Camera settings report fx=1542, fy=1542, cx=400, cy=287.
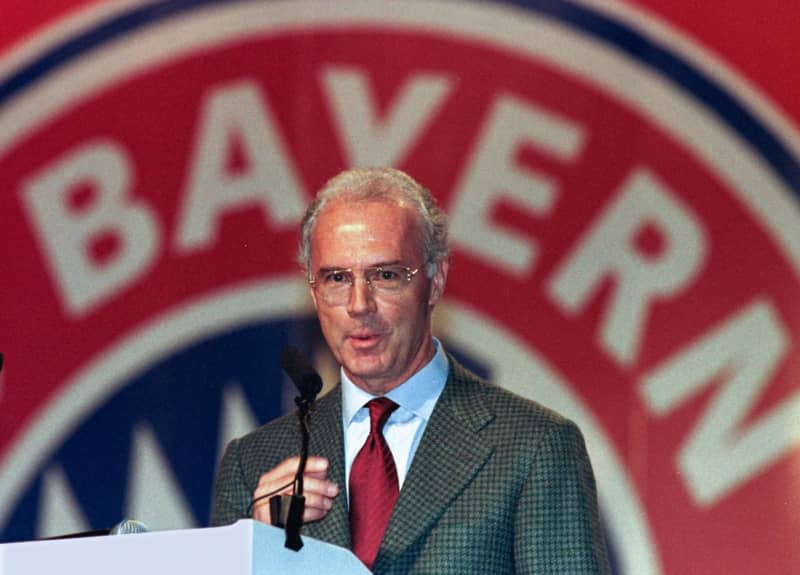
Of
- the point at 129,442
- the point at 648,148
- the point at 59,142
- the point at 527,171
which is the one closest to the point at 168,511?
the point at 129,442

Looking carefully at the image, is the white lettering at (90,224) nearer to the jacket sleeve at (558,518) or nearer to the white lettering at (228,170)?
the white lettering at (228,170)

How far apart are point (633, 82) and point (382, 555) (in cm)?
183

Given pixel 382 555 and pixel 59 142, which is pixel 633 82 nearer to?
pixel 59 142

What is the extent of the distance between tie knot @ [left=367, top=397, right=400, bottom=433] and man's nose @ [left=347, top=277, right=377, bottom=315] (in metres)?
0.17

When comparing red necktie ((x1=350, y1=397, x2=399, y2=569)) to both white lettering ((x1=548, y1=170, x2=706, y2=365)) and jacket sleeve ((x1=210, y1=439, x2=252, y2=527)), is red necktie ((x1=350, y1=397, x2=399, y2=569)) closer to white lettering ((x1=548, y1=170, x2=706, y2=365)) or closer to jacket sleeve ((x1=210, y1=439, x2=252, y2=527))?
jacket sleeve ((x1=210, y1=439, x2=252, y2=527))

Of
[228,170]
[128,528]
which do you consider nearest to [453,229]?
[228,170]

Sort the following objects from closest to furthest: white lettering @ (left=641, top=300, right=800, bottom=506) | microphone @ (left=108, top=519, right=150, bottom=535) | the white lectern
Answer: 1. the white lectern
2. microphone @ (left=108, top=519, right=150, bottom=535)
3. white lettering @ (left=641, top=300, right=800, bottom=506)

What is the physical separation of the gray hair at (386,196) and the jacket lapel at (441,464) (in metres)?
0.24

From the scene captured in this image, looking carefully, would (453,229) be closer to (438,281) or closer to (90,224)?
(90,224)

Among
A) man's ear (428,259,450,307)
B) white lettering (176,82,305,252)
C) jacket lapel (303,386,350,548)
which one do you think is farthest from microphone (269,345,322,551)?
white lettering (176,82,305,252)

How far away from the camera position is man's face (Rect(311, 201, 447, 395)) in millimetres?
2607

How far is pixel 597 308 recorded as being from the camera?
12.7ft

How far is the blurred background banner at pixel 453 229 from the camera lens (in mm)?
3789

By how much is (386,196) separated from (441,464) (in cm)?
47
